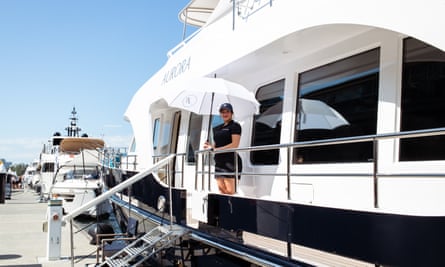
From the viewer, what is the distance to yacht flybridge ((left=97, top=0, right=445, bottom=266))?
300cm

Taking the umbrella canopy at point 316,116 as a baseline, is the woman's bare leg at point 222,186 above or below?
below

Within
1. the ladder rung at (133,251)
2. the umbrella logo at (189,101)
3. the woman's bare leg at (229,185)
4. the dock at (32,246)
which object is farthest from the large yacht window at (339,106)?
the dock at (32,246)

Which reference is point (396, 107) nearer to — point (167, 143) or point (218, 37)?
point (218, 37)

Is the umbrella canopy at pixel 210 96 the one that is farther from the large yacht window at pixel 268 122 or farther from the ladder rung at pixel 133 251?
the ladder rung at pixel 133 251

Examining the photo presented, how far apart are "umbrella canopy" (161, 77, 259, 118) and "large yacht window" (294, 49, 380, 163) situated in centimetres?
80

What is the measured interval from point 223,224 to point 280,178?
874 mm

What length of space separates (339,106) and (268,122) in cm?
132

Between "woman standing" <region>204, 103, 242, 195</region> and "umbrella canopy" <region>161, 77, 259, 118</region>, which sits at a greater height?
"umbrella canopy" <region>161, 77, 259, 118</region>

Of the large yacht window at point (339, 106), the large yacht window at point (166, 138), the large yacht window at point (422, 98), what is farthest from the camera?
the large yacht window at point (166, 138)

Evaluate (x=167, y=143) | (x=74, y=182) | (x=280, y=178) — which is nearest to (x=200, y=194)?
(x=280, y=178)

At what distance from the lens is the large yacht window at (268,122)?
Answer: 5465mm

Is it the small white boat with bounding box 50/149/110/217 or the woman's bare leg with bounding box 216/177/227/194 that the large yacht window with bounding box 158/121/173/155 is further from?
the small white boat with bounding box 50/149/110/217

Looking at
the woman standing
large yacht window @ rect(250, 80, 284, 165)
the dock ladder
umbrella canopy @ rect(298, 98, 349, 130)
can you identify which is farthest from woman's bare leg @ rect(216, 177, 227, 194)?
umbrella canopy @ rect(298, 98, 349, 130)

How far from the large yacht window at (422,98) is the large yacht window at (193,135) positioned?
172 inches
